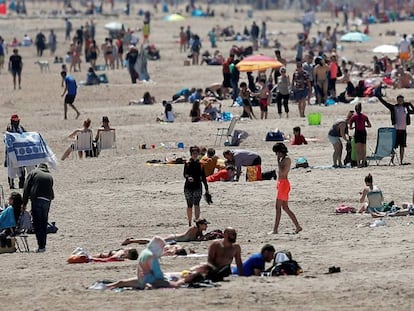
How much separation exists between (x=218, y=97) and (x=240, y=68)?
33.8 inches

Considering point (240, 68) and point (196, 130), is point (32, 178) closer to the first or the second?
point (196, 130)

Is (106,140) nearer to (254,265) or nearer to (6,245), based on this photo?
(6,245)

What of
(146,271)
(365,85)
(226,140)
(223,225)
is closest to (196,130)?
(226,140)

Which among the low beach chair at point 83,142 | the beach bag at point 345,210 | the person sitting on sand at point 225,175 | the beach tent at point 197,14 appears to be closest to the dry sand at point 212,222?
the beach bag at point 345,210

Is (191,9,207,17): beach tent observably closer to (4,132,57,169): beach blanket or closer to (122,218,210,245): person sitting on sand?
(4,132,57,169): beach blanket

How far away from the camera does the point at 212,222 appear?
18422mm

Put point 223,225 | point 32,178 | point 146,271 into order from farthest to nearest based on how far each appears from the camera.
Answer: point 223,225
point 32,178
point 146,271

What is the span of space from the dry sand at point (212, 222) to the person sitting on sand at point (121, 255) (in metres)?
0.25

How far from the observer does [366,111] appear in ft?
102

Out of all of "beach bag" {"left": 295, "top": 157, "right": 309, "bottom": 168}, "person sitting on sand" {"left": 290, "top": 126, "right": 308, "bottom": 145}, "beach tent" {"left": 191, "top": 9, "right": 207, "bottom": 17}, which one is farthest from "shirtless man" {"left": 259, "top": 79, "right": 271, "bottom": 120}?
"beach tent" {"left": 191, "top": 9, "right": 207, "bottom": 17}

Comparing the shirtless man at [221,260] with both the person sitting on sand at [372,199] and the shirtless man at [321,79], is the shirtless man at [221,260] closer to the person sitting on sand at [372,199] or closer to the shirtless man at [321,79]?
the person sitting on sand at [372,199]

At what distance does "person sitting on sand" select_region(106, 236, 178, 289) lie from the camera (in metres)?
13.6

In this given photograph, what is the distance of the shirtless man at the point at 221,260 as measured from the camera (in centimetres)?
1388

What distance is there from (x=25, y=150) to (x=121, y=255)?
230 inches
